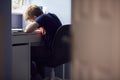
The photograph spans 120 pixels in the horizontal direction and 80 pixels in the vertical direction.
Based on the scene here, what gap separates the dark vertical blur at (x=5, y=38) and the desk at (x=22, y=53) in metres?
0.77

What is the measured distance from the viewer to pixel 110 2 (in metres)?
0.52

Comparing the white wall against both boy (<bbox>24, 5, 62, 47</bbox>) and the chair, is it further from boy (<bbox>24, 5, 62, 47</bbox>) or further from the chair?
the chair

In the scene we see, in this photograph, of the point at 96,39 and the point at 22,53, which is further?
the point at 22,53

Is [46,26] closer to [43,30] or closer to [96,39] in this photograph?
[43,30]

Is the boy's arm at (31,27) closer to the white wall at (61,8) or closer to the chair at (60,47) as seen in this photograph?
the chair at (60,47)

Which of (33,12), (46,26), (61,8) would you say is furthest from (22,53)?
(61,8)

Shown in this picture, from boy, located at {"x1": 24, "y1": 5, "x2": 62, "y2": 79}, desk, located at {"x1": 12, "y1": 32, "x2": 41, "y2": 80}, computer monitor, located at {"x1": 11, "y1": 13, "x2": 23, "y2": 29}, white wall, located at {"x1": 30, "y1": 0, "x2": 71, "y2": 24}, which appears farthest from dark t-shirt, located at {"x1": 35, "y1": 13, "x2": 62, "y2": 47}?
computer monitor, located at {"x1": 11, "y1": 13, "x2": 23, "y2": 29}

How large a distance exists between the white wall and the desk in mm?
519

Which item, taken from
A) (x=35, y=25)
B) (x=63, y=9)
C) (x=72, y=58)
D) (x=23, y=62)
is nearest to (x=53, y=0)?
(x=63, y=9)

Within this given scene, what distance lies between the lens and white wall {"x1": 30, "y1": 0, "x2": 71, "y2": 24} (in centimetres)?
300

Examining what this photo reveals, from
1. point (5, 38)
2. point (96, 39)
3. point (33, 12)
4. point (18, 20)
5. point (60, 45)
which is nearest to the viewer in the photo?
point (96, 39)

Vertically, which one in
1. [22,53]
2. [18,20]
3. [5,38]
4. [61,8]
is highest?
[61,8]

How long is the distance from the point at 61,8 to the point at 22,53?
827 mm

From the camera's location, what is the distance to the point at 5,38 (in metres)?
1.62
